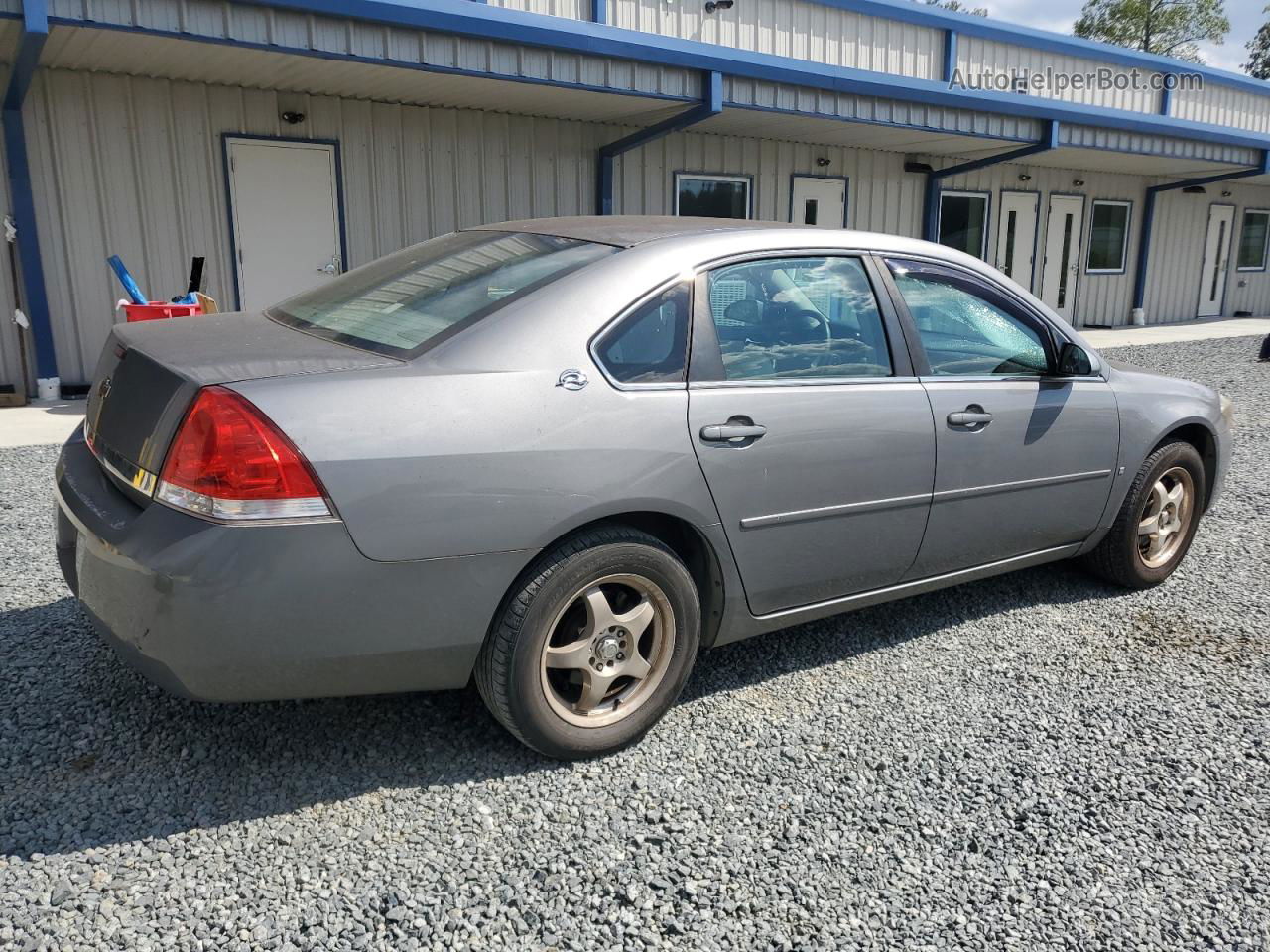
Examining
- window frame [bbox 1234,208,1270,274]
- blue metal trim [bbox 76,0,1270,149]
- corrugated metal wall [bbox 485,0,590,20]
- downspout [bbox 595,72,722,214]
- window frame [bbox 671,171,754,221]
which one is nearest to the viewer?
blue metal trim [bbox 76,0,1270,149]

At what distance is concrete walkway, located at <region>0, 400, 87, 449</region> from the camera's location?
6.74m

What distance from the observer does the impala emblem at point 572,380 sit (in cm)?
262

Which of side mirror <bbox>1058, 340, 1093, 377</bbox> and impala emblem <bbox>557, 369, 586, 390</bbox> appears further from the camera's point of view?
side mirror <bbox>1058, 340, 1093, 377</bbox>

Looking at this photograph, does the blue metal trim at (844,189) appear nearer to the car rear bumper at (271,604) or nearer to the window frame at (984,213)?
the window frame at (984,213)

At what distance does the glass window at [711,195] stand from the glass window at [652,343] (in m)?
9.34

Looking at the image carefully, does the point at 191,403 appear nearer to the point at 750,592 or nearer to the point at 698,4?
the point at 750,592

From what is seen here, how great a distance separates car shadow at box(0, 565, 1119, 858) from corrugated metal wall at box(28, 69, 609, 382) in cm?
604

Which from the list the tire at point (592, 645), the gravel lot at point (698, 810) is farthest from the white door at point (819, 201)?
the tire at point (592, 645)

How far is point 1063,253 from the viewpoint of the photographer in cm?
1695

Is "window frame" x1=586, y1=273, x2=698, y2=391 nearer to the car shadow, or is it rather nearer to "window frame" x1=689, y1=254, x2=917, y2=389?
"window frame" x1=689, y1=254, x2=917, y2=389

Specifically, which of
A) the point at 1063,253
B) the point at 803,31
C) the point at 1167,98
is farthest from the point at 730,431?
the point at 1167,98

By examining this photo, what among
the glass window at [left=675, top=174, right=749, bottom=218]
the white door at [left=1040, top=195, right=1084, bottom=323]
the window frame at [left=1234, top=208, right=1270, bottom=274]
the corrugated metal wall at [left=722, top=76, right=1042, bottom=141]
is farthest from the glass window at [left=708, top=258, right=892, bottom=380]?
the window frame at [left=1234, top=208, right=1270, bottom=274]

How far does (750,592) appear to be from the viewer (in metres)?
3.04

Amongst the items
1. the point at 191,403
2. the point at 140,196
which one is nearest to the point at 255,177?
the point at 140,196
